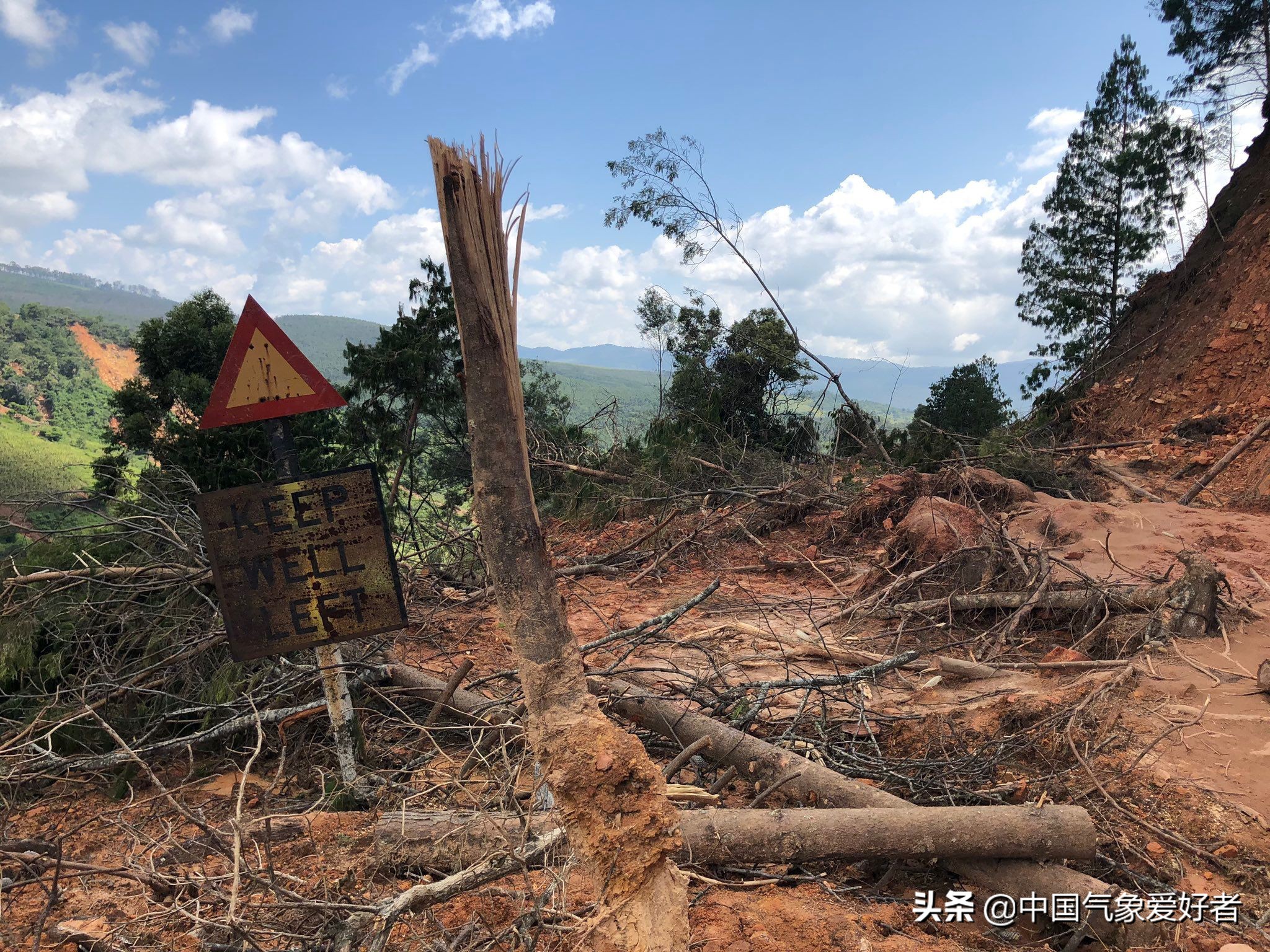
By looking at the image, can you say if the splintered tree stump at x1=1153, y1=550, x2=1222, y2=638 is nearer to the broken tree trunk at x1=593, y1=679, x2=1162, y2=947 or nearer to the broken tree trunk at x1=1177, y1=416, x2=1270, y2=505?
the broken tree trunk at x1=593, y1=679, x2=1162, y2=947

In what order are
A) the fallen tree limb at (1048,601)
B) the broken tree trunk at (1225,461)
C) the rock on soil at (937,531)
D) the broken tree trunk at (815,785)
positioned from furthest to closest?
the broken tree trunk at (1225,461)
the rock on soil at (937,531)
the fallen tree limb at (1048,601)
the broken tree trunk at (815,785)

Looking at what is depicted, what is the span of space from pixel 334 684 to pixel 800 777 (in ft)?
6.48

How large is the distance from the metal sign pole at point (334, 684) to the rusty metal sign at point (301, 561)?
141 mm

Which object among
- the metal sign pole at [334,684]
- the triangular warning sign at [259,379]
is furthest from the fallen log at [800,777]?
the triangular warning sign at [259,379]

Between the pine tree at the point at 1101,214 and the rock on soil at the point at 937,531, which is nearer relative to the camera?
the rock on soil at the point at 937,531

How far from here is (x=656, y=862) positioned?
1.54 m

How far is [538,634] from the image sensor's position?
153cm

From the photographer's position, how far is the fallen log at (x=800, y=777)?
227 cm

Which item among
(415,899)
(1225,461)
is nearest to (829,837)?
(415,899)

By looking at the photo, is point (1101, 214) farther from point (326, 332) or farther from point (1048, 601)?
point (326, 332)

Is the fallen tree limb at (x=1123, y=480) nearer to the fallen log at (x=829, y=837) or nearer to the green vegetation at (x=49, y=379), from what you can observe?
the fallen log at (x=829, y=837)

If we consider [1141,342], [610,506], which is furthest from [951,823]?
[1141,342]

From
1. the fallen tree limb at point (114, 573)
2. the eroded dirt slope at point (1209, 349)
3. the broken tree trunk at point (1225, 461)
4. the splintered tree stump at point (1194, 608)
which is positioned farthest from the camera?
the eroded dirt slope at point (1209, 349)

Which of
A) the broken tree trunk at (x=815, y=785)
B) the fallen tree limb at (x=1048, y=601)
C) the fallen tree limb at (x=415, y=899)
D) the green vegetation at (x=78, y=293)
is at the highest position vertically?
the green vegetation at (x=78, y=293)
